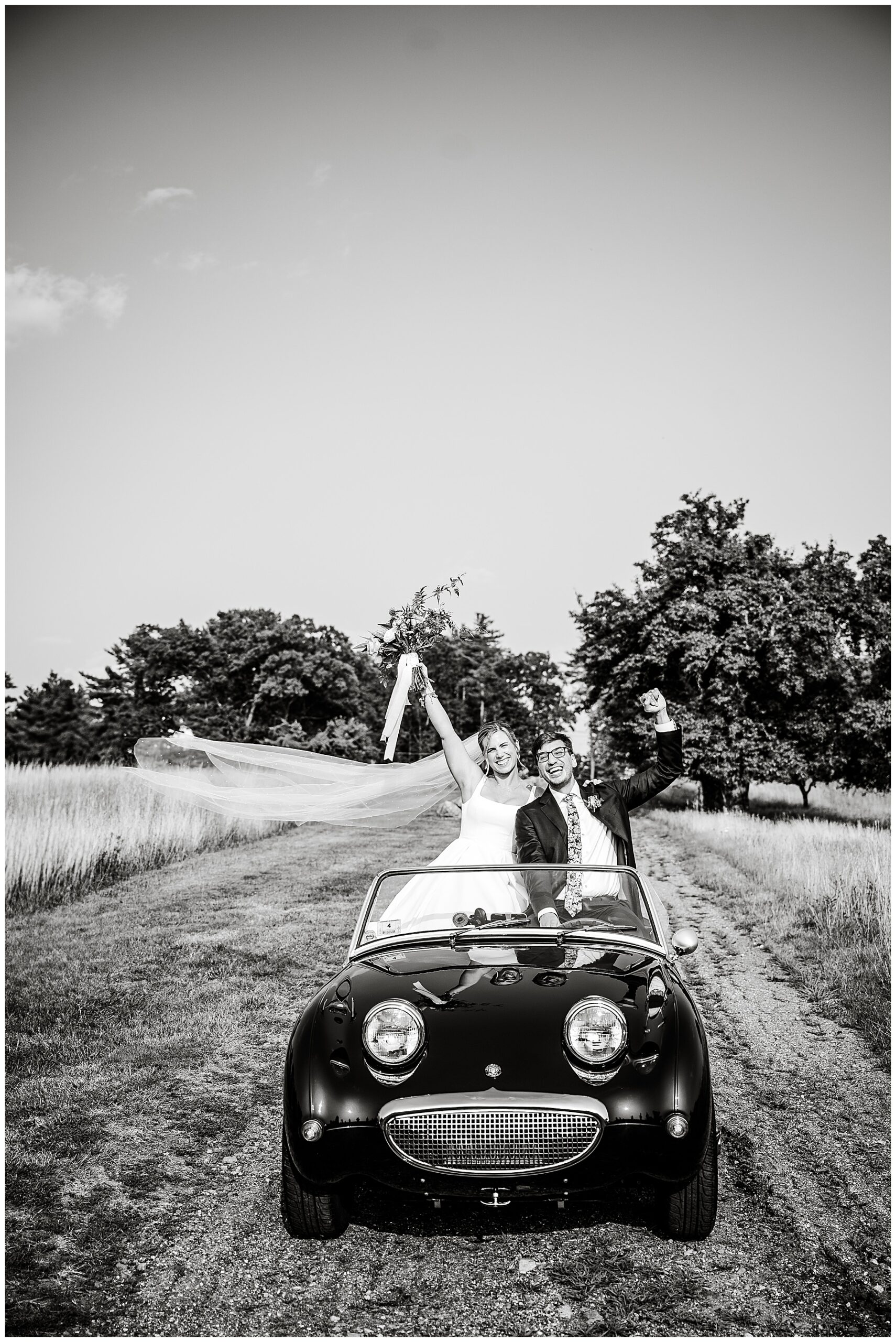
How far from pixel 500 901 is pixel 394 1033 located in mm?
1696

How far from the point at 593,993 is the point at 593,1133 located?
1.72ft

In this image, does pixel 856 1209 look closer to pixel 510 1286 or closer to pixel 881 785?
pixel 510 1286

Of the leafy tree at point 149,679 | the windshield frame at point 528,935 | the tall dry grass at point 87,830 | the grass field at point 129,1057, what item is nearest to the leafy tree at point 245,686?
the leafy tree at point 149,679

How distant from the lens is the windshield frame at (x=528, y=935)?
451cm

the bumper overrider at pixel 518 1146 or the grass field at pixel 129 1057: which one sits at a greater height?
the bumper overrider at pixel 518 1146

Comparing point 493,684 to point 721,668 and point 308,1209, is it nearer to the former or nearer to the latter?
point 721,668

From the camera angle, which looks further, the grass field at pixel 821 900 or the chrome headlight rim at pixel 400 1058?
the grass field at pixel 821 900

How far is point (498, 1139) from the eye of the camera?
3480 millimetres

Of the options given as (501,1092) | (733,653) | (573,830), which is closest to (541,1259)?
(501,1092)

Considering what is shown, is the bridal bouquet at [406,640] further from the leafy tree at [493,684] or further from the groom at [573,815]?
the leafy tree at [493,684]

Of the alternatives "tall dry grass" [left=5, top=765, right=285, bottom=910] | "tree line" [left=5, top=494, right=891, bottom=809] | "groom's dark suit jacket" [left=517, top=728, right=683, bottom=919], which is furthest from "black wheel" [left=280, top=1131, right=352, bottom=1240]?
"tree line" [left=5, top=494, right=891, bottom=809]

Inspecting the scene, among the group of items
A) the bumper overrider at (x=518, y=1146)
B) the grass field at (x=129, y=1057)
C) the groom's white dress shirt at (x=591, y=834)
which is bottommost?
the grass field at (x=129, y=1057)

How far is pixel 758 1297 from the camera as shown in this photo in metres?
3.27

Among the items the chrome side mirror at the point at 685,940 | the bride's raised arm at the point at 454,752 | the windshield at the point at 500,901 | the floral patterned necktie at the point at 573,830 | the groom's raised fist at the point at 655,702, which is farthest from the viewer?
the bride's raised arm at the point at 454,752
